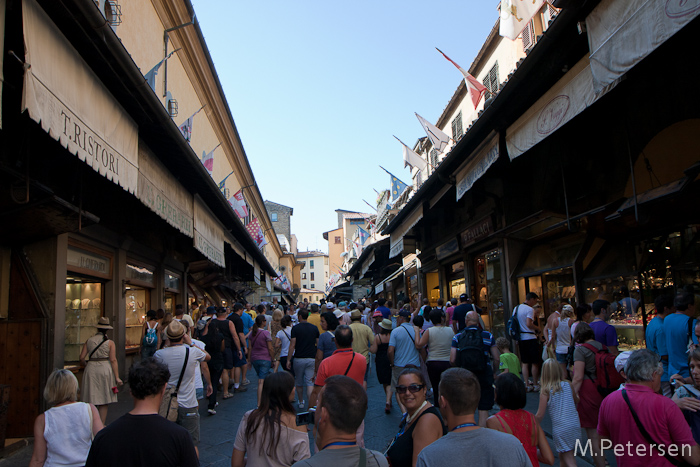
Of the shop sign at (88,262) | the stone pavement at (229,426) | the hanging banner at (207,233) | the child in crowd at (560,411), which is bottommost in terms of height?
the stone pavement at (229,426)

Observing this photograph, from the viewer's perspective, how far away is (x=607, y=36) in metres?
4.92

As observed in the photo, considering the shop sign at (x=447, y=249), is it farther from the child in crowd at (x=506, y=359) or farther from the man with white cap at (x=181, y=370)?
the man with white cap at (x=181, y=370)

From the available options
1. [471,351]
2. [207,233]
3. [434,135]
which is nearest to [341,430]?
[471,351]

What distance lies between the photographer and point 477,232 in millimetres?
13469

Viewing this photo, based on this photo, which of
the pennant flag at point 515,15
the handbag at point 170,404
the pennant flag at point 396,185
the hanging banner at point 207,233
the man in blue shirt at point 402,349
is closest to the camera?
the handbag at point 170,404

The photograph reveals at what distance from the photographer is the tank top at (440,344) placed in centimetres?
698

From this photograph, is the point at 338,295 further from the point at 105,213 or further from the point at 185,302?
the point at 105,213

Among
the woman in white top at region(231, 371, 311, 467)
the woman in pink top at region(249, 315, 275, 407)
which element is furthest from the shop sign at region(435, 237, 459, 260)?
the woman in white top at region(231, 371, 311, 467)

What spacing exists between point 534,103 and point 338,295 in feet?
150

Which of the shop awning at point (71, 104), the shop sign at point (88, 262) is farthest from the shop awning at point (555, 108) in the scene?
the shop sign at point (88, 262)

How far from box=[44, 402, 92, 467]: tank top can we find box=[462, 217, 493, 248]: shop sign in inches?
414

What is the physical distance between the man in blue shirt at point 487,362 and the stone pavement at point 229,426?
2.91 feet

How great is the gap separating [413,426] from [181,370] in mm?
2848

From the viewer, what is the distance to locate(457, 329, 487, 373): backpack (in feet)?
19.9
